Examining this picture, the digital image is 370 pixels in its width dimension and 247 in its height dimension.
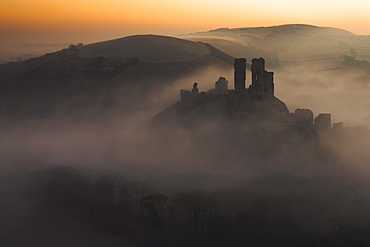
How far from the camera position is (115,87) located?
15362cm

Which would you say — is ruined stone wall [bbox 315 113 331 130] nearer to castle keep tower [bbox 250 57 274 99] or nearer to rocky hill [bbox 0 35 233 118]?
castle keep tower [bbox 250 57 274 99]

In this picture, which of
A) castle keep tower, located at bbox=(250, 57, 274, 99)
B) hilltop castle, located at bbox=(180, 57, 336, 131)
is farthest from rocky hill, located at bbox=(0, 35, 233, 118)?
castle keep tower, located at bbox=(250, 57, 274, 99)

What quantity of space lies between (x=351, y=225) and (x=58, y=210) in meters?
39.0

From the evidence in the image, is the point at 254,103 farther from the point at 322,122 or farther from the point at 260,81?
the point at 322,122

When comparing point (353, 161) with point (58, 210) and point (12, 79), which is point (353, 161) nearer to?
point (58, 210)

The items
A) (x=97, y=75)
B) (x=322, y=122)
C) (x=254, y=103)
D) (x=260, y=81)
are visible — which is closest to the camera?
(x=322, y=122)

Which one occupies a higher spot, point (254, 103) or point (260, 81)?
point (260, 81)

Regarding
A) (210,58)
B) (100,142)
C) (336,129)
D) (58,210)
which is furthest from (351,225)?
(210,58)

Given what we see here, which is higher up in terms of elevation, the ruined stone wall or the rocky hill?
the rocky hill

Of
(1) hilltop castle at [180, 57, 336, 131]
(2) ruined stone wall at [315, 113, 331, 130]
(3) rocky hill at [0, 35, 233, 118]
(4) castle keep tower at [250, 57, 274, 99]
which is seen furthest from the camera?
(3) rocky hill at [0, 35, 233, 118]

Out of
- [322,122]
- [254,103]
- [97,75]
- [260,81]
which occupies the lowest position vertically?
[322,122]

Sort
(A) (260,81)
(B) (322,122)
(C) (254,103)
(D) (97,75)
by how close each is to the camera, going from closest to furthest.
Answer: (B) (322,122) → (C) (254,103) → (A) (260,81) → (D) (97,75)

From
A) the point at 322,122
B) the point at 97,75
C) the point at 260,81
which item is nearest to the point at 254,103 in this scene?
the point at 260,81

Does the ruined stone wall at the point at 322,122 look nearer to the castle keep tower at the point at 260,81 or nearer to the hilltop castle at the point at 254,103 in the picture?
the hilltop castle at the point at 254,103
